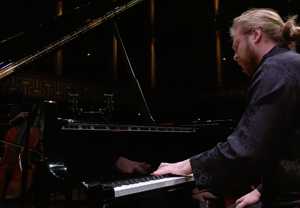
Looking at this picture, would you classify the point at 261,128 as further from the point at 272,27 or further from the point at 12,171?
the point at 12,171

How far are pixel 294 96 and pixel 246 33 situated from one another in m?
0.40

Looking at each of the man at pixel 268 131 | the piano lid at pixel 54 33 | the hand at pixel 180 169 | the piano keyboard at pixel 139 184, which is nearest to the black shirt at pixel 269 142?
the man at pixel 268 131

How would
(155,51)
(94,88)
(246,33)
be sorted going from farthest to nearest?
(155,51)
(94,88)
(246,33)

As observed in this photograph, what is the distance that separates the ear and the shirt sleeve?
0.73ft

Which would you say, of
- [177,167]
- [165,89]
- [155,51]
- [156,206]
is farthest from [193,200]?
[155,51]

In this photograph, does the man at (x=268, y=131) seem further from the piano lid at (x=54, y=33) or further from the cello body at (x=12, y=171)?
the cello body at (x=12, y=171)

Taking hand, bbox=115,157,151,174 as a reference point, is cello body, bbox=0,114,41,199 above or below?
below

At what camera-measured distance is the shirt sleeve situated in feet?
4.70

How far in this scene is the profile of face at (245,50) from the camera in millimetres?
1708

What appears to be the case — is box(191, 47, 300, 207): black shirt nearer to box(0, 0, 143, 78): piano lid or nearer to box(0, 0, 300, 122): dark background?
box(0, 0, 143, 78): piano lid

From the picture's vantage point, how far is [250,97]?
1552 mm

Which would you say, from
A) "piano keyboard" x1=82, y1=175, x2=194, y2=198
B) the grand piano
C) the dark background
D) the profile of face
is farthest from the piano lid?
the dark background

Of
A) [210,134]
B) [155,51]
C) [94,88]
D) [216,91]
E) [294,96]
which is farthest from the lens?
[155,51]

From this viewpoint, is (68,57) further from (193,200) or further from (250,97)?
(250,97)
